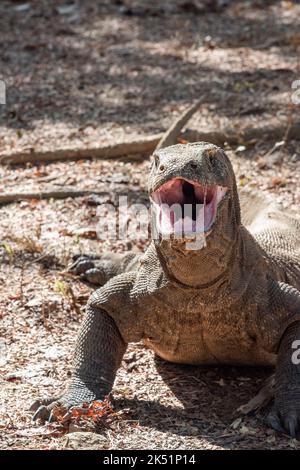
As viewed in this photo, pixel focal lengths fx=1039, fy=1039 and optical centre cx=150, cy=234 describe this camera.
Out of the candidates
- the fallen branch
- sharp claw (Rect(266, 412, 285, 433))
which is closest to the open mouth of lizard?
sharp claw (Rect(266, 412, 285, 433))

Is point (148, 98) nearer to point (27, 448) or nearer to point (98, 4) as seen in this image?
point (98, 4)

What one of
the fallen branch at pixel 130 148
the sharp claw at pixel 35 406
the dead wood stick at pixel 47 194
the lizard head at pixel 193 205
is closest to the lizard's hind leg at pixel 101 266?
the dead wood stick at pixel 47 194

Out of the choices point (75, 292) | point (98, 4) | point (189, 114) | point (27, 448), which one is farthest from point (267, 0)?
point (27, 448)

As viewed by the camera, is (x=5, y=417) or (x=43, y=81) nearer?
(x=5, y=417)

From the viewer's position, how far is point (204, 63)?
10.8 metres

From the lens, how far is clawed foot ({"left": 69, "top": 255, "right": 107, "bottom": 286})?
6.79 meters

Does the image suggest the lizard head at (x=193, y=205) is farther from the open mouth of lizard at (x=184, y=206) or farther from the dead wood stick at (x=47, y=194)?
the dead wood stick at (x=47, y=194)

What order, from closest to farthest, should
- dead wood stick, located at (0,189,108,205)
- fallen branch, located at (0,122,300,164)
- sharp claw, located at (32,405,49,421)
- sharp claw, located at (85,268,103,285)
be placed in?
sharp claw, located at (32,405,49,421)
sharp claw, located at (85,268,103,285)
dead wood stick, located at (0,189,108,205)
fallen branch, located at (0,122,300,164)

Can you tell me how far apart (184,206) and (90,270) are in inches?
95.7

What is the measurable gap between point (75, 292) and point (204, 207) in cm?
224

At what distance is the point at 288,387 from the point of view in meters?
4.82

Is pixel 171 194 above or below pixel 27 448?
above

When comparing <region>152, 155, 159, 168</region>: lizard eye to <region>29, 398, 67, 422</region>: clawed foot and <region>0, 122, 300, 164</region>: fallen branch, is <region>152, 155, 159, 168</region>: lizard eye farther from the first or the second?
<region>0, 122, 300, 164</region>: fallen branch

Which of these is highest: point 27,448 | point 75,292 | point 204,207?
point 204,207
